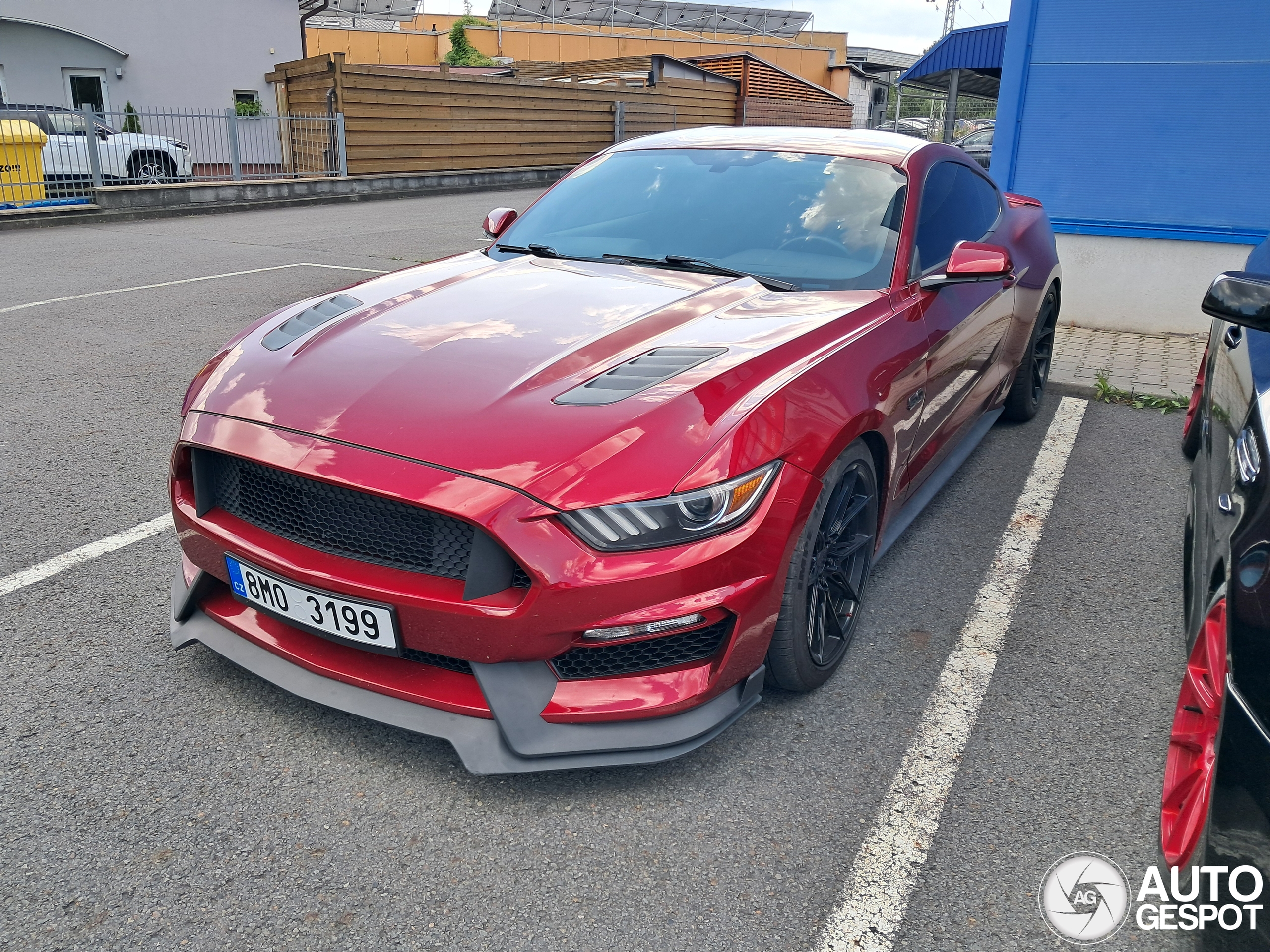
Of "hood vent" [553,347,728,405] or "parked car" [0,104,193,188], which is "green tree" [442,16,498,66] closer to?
"parked car" [0,104,193,188]

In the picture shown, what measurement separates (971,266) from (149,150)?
16437mm

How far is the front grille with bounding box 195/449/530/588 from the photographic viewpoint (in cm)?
223

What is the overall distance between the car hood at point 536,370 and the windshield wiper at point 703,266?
6cm

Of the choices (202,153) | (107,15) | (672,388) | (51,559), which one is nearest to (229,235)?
(202,153)

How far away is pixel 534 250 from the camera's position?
147 inches

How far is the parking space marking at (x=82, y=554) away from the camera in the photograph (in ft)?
10.8

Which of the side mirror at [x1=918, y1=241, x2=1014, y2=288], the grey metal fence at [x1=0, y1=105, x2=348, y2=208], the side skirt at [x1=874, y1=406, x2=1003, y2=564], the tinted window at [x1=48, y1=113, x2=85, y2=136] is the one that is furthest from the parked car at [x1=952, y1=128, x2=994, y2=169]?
the side mirror at [x1=918, y1=241, x2=1014, y2=288]

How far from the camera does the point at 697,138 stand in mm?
4055

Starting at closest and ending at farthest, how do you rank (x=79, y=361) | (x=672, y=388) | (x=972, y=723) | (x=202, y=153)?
(x=672, y=388), (x=972, y=723), (x=79, y=361), (x=202, y=153)

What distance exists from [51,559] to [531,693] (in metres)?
2.19

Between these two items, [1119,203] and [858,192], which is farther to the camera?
[1119,203]

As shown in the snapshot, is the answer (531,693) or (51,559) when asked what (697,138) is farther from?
(51,559)

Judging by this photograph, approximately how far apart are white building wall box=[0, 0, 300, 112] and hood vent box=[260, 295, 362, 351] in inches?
938

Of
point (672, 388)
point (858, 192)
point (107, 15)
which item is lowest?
point (672, 388)
